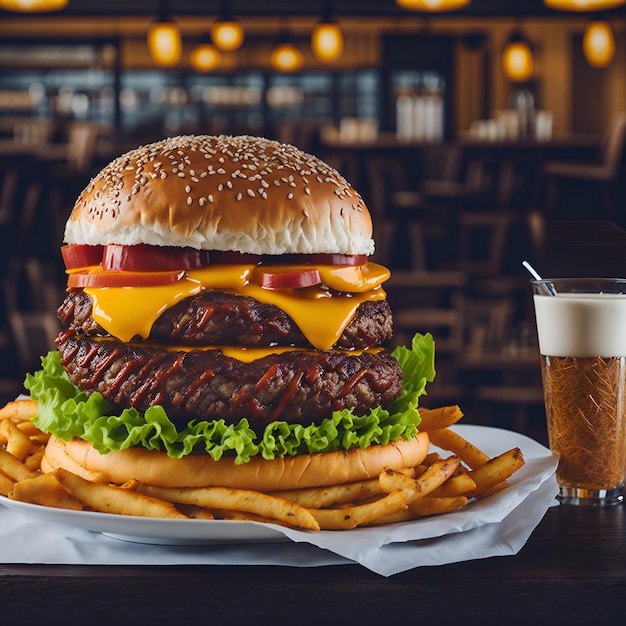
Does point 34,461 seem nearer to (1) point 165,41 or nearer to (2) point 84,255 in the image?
(2) point 84,255

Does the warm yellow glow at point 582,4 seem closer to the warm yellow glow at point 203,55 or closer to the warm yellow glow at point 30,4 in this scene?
the warm yellow glow at point 30,4

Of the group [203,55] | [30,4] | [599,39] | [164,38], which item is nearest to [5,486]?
[30,4]

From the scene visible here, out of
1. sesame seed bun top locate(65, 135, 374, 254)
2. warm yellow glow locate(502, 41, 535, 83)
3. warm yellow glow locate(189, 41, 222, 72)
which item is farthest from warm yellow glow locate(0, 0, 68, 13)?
sesame seed bun top locate(65, 135, 374, 254)

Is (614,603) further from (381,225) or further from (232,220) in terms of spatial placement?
(381,225)

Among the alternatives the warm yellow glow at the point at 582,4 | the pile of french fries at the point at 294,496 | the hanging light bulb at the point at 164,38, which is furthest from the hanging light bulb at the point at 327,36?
the pile of french fries at the point at 294,496

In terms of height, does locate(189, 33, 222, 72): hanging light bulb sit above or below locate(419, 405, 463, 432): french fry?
above

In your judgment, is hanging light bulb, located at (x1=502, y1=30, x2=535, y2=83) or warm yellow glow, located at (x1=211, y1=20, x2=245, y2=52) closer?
warm yellow glow, located at (x1=211, y1=20, x2=245, y2=52)

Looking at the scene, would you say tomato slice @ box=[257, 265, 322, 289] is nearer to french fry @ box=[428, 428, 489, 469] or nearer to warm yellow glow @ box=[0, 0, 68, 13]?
french fry @ box=[428, 428, 489, 469]

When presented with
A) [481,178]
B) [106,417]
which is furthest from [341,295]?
[481,178]
